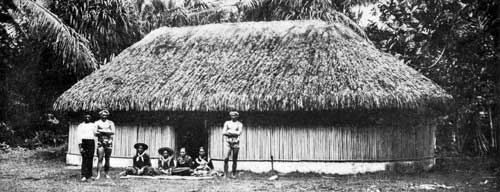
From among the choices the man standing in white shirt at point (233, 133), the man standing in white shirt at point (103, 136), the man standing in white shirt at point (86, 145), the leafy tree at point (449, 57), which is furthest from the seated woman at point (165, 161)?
the leafy tree at point (449, 57)

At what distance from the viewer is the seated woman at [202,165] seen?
489 inches

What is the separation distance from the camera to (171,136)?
14188mm

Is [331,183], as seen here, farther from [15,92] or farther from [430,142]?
[15,92]

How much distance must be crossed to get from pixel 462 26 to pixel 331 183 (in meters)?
5.19

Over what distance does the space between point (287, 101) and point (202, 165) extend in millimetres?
2378

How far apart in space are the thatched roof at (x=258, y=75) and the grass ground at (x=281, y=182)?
1.57 metres

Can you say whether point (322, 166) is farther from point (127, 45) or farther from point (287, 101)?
point (127, 45)

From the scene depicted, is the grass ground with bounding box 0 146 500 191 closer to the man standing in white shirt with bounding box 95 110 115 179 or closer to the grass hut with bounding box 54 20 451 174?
the man standing in white shirt with bounding box 95 110 115 179

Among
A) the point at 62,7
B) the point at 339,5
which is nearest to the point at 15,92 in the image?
the point at 62,7

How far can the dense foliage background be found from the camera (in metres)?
14.6

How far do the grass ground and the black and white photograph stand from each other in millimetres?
37

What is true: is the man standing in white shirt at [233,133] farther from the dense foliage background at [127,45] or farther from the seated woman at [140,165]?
the dense foliage background at [127,45]

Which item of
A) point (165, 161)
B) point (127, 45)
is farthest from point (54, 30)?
point (127, 45)

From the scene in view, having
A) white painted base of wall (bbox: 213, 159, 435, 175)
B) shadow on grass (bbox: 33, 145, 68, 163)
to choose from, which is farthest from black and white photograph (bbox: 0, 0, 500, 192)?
shadow on grass (bbox: 33, 145, 68, 163)
